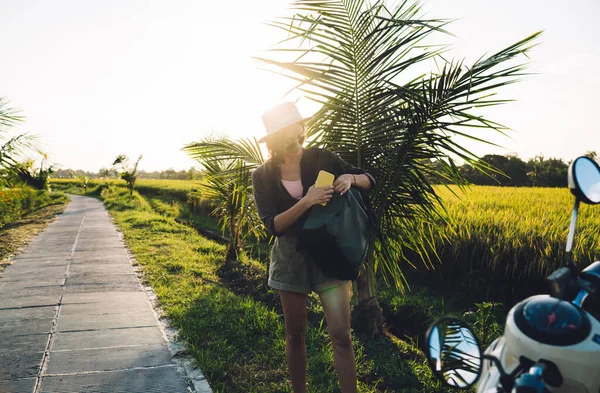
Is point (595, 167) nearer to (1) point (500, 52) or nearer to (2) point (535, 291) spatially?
(1) point (500, 52)

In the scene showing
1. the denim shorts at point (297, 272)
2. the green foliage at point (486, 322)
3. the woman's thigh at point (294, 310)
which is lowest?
the green foliage at point (486, 322)

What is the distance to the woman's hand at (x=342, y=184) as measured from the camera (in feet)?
7.05

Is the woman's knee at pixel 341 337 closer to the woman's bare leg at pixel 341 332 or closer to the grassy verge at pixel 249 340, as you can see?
the woman's bare leg at pixel 341 332

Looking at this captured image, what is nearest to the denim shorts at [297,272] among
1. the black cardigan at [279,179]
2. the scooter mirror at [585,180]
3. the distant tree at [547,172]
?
the black cardigan at [279,179]

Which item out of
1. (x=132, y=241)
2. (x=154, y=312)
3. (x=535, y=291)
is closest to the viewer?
(x=154, y=312)

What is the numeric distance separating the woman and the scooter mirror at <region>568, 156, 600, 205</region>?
1.15m

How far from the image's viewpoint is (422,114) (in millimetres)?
3234

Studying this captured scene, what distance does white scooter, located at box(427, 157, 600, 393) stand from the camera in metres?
0.85

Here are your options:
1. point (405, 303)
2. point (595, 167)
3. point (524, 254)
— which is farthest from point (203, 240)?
point (595, 167)

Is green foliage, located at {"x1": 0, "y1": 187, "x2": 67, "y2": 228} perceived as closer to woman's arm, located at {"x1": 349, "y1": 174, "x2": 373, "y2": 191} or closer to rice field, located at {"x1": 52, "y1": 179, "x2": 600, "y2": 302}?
rice field, located at {"x1": 52, "y1": 179, "x2": 600, "y2": 302}

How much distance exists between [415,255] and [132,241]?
565 cm

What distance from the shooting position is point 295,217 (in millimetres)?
2178

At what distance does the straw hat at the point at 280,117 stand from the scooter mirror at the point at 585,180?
54.8 inches

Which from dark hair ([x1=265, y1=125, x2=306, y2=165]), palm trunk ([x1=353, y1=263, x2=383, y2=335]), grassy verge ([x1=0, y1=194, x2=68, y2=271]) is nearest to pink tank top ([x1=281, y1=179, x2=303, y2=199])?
dark hair ([x1=265, y1=125, x2=306, y2=165])
